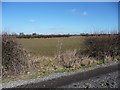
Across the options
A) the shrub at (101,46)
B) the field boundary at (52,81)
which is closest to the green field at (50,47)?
the shrub at (101,46)

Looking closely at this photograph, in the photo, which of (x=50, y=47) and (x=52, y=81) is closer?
(x=52, y=81)

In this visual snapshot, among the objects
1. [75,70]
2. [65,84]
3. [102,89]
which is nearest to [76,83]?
[65,84]

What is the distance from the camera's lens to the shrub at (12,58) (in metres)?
18.9

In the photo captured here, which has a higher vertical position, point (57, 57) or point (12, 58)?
point (12, 58)

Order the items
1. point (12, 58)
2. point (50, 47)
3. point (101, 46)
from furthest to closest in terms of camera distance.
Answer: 1. point (50, 47)
2. point (101, 46)
3. point (12, 58)

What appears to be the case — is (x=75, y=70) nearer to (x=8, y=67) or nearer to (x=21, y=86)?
(x=8, y=67)

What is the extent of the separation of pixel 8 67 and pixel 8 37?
6.50 feet

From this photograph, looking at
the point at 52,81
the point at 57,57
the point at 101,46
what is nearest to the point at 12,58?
the point at 52,81

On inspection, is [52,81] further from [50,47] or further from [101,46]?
[50,47]

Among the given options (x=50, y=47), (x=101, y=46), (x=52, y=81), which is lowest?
(x=52, y=81)

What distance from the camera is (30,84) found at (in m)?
16.6

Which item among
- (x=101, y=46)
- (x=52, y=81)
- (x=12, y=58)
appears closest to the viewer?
(x=52, y=81)

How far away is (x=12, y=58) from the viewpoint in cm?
1927

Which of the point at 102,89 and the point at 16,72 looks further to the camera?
the point at 16,72
